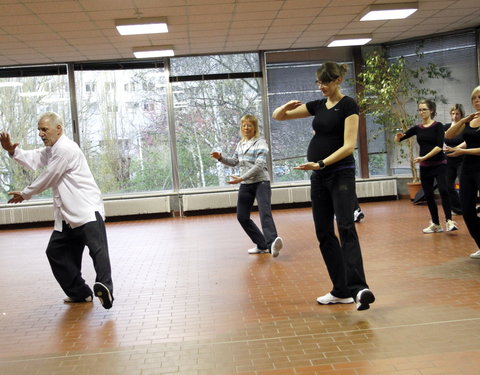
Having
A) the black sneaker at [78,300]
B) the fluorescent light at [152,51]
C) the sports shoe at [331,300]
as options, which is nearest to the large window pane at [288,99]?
the fluorescent light at [152,51]

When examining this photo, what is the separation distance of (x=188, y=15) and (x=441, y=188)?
176 inches

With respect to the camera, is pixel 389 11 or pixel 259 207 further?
pixel 389 11

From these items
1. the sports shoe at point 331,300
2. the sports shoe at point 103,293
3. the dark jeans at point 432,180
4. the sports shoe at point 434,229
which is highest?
the dark jeans at point 432,180

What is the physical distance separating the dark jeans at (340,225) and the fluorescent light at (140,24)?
5499 millimetres

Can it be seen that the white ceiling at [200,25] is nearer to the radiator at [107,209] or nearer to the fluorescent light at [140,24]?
the fluorescent light at [140,24]

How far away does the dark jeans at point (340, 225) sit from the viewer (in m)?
3.99

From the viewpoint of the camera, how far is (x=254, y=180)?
256 inches

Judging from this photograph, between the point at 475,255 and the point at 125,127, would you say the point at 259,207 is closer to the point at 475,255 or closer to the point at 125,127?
the point at 475,255

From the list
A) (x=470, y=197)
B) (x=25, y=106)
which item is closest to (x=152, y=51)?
(x=25, y=106)

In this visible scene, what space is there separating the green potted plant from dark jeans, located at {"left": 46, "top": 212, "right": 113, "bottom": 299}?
8.38 m

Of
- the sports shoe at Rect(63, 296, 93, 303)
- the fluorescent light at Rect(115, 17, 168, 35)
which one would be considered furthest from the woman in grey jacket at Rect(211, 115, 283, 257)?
the fluorescent light at Rect(115, 17, 168, 35)

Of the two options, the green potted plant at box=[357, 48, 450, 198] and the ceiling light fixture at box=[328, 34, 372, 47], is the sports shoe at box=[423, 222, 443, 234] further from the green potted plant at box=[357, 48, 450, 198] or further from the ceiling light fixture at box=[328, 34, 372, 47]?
the ceiling light fixture at box=[328, 34, 372, 47]

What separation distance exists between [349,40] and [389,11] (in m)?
2.32

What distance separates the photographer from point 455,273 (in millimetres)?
5145
